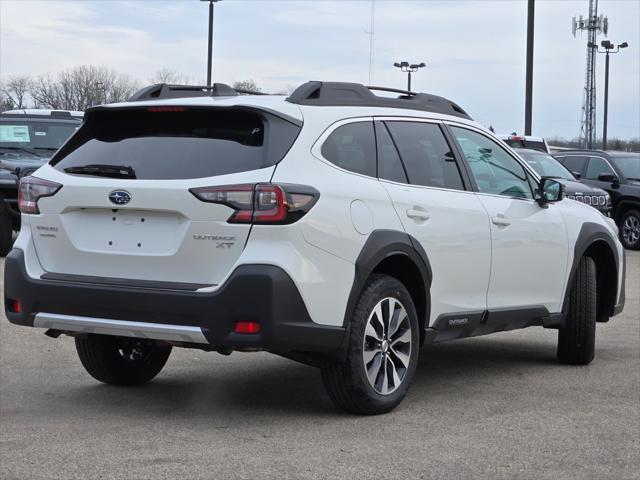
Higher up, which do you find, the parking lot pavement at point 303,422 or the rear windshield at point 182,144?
the rear windshield at point 182,144

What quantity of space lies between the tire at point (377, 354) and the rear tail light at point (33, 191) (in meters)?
1.73

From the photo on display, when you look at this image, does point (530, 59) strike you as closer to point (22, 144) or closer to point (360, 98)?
point (22, 144)

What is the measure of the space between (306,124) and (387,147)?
2.39 feet

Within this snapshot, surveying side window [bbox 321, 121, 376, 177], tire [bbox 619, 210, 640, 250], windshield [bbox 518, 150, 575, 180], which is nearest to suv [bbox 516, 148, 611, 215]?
windshield [bbox 518, 150, 575, 180]

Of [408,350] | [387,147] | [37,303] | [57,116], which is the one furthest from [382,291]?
[57,116]

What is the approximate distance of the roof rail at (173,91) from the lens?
648cm

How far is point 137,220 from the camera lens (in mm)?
5914

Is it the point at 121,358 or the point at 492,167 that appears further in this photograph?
the point at 492,167

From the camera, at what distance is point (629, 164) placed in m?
21.5

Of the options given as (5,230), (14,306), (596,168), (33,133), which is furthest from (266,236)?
(596,168)

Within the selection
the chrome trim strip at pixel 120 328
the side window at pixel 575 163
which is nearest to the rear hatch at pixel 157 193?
the chrome trim strip at pixel 120 328

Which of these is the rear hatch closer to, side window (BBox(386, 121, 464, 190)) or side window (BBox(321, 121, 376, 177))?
side window (BBox(321, 121, 376, 177))

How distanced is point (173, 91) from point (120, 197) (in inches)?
39.5

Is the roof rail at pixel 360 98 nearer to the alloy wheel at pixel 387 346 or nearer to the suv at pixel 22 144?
the alloy wheel at pixel 387 346
